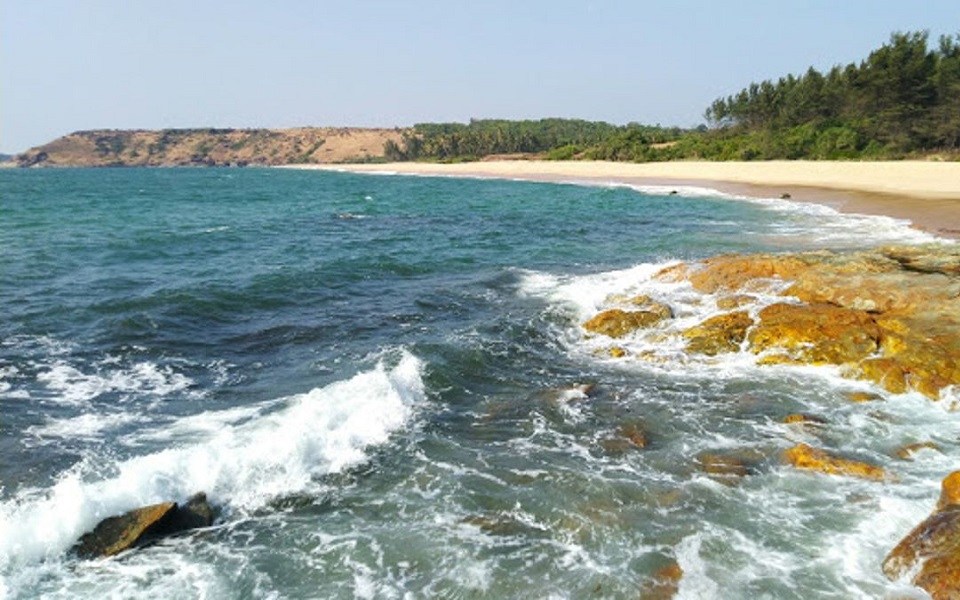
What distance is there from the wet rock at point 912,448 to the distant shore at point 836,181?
19810 mm

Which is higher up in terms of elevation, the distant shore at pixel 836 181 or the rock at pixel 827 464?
the distant shore at pixel 836 181

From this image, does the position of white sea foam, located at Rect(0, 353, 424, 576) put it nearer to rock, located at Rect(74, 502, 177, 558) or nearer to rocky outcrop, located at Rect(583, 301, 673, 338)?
rock, located at Rect(74, 502, 177, 558)

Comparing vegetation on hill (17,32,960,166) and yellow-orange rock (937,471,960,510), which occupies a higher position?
vegetation on hill (17,32,960,166)

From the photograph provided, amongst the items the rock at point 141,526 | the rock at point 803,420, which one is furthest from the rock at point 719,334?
the rock at point 141,526

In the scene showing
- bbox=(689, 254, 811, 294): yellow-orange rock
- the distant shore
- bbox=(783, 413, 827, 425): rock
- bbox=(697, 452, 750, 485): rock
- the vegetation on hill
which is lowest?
bbox=(697, 452, 750, 485): rock

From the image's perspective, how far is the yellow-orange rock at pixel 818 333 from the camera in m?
13.5

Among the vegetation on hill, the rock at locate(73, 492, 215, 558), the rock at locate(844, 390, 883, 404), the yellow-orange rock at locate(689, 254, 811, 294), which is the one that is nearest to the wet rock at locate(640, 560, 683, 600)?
the rock at locate(73, 492, 215, 558)

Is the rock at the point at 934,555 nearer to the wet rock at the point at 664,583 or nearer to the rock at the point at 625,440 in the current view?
the wet rock at the point at 664,583

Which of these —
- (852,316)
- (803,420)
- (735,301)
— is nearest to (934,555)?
(803,420)

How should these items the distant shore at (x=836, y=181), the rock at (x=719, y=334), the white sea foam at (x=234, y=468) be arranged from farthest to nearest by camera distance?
the distant shore at (x=836, y=181), the rock at (x=719, y=334), the white sea foam at (x=234, y=468)

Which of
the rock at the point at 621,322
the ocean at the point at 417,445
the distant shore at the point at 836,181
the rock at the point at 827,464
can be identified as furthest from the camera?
the distant shore at the point at 836,181

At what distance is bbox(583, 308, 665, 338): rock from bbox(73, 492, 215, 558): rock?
10459 mm

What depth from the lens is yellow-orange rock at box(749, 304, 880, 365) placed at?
1351cm

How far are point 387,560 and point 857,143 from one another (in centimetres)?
7513
